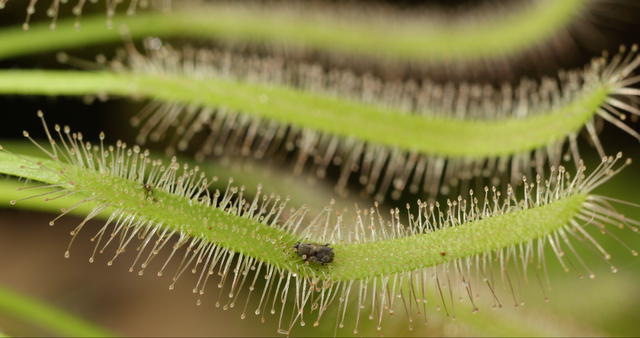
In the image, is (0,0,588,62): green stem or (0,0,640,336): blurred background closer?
(0,0,640,336): blurred background

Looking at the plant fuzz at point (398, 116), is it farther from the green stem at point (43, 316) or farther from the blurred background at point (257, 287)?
the green stem at point (43, 316)

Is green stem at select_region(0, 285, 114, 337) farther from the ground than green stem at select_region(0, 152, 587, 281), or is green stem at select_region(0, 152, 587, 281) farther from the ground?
green stem at select_region(0, 152, 587, 281)

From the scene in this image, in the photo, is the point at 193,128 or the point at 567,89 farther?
the point at 193,128

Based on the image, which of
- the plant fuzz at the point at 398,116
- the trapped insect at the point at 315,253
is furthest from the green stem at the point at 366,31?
the trapped insect at the point at 315,253

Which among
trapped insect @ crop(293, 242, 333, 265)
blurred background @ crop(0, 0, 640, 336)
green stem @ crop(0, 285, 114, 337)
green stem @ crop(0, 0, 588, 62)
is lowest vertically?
green stem @ crop(0, 285, 114, 337)

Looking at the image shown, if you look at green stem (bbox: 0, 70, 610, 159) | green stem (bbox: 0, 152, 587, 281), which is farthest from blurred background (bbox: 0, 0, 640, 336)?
green stem (bbox: 0, 152, 587, 281)

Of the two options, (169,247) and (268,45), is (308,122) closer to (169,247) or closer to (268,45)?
(268,45)

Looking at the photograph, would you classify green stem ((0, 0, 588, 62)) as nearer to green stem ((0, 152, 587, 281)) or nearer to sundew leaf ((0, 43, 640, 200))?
sundew leaf ((0, 43, 640, 200))

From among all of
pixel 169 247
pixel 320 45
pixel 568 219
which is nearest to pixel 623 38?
pixel 320 45
